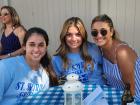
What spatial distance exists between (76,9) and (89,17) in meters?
0.26

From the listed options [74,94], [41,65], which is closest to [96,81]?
[41,65]

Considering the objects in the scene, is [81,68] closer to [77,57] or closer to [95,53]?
[77,57]

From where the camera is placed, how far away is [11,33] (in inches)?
177

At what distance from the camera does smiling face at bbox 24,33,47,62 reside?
2531 mm

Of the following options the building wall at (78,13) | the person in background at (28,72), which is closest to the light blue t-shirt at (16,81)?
the person in background at (28,72)

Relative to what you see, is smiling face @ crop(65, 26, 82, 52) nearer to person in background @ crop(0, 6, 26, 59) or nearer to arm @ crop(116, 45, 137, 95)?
arm @ crop(116, 45, 137, 95)

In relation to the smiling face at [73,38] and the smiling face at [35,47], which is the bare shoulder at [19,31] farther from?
the smiling face at [35,47]

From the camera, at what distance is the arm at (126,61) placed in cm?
286

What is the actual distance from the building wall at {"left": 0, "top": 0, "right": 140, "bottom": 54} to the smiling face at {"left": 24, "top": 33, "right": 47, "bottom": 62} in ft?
7.95

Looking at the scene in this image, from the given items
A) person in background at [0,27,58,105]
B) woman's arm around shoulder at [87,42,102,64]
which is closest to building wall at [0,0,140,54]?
woman's arm around shoulder at [87,42,102,64]

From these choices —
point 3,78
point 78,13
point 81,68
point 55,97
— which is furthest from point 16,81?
point 78,13

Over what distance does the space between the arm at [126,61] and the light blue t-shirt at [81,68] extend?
343 mm

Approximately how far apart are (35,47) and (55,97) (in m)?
0.47

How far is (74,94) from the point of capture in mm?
1996
